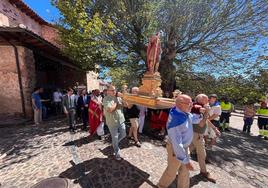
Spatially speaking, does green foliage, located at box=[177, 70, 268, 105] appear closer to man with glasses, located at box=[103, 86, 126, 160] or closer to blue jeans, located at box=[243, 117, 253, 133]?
blue jeans, located at box=[243, 117, 253, 133]

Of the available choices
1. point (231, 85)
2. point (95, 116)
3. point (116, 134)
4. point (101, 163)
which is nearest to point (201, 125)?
point (116, 134)

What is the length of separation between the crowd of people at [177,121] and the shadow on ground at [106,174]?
0.37 meters

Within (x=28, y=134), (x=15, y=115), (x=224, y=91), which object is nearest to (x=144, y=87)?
(x=28, y=134)

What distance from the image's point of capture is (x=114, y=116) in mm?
4262

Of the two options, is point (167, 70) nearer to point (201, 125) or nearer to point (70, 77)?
point (201, 125)

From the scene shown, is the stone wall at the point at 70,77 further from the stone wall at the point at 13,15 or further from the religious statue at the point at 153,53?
the religious statue at the point at 153,53

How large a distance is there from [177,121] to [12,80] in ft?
28.9

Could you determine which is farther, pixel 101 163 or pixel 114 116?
pixel 114 116

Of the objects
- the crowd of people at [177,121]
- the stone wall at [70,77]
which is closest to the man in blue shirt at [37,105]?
the crowd of people at [177,121]

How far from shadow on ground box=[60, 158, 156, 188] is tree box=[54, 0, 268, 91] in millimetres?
4915

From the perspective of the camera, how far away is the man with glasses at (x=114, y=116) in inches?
166

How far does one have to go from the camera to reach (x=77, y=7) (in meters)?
7.33

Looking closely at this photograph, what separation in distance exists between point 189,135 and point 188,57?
24.9 feet

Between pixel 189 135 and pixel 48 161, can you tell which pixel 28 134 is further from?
pixel 189 135
